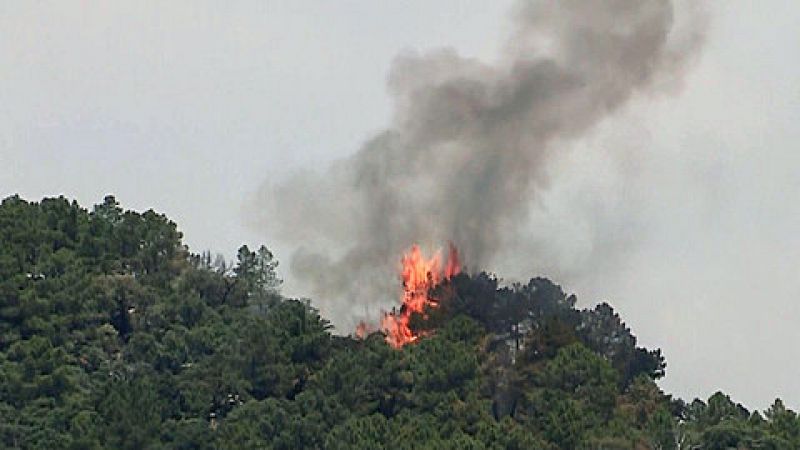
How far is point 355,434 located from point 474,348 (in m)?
15.1

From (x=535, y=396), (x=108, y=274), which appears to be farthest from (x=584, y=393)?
(x=108, y=274)

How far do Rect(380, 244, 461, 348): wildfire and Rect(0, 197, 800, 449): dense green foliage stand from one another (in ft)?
11.0

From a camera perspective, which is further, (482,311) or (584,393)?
(482,311)

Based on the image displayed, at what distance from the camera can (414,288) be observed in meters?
151

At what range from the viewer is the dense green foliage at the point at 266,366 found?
116188mm

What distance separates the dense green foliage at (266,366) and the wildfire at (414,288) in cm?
337

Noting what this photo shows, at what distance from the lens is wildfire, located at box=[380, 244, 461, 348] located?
5630 inches

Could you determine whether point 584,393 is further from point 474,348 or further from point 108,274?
point 108,274

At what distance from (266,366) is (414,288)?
1128 inches

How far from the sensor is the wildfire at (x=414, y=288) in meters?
143

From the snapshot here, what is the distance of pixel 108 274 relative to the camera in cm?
13388

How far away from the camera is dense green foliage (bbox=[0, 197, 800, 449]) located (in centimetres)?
11619

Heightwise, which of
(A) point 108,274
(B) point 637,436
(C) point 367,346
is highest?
(A) point 108,274

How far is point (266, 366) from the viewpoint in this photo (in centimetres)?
12450
